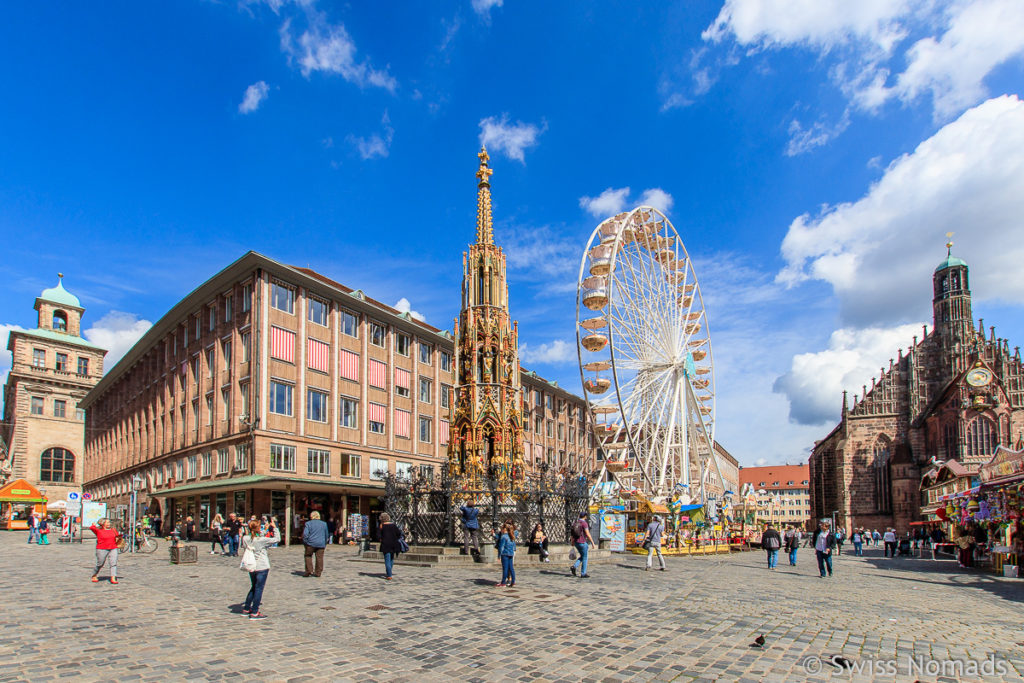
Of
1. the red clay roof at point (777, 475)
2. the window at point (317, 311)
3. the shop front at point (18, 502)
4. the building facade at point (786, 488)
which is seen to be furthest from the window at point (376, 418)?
the red clay roof at point (777, 475)

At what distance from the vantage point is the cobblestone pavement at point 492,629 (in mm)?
8477

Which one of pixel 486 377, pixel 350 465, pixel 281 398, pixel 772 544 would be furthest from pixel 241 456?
pixel 772 544

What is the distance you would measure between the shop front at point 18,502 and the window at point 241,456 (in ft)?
52.9

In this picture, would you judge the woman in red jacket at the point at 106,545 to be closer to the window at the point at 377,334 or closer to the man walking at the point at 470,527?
the man walking at the point at 470,527

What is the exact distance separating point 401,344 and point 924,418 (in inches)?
2248

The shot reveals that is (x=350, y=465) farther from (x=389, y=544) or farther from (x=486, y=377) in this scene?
(x=389, y=544)

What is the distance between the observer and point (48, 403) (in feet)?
248

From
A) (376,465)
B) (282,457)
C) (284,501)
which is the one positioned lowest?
(284,501)

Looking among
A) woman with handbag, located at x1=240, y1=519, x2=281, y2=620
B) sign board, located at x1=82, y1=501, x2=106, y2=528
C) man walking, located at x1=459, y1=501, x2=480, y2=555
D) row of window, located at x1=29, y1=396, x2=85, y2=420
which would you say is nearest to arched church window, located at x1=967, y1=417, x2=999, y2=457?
man walking, located at x1=459, y1=501, x2=480, y2=555

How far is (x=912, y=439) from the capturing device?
243 feet

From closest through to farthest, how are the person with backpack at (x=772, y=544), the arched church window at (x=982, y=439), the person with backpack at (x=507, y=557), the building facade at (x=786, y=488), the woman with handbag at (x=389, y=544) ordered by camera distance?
the person with backpack at (x=507, y=557) < the woman with handbag at (x=389, y=544) < the person with backpack at (x=772, y=544) < the arched church window at (x=982, y=439) < the building facade at (x=786, y=488)

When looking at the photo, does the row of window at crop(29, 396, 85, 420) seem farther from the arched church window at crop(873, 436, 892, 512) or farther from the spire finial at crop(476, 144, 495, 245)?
the arched church window at crop(873, 436, 892, 512)

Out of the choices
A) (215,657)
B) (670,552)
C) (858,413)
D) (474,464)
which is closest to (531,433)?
(670,552)

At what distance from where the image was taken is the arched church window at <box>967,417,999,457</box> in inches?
2672
